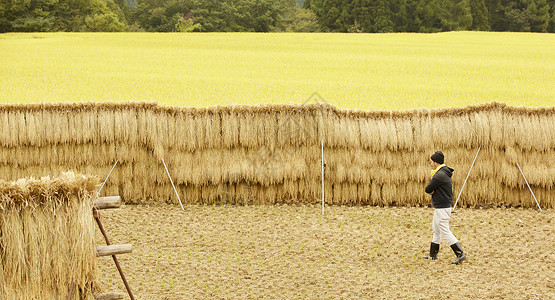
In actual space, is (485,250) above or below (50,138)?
below

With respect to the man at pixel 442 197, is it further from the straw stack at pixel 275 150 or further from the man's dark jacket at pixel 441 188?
the straw stack at pixel 275 150

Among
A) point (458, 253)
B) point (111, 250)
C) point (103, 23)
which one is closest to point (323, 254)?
point (458, 253)

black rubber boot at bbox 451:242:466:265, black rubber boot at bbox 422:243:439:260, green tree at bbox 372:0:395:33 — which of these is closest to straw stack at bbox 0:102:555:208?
black rubber boot at bbox 422:243:439:260

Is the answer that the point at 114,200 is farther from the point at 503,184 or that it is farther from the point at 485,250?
the point at 503,184

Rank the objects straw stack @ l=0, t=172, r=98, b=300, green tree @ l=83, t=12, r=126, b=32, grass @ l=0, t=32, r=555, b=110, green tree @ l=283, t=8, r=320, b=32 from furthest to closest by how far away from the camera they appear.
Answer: green tree @ l=283, t=8, r=320, b=32, green tree @ l=83, t=12, r=126, b=32, grass @ l=0, t=32, r=555, b=110, straw stack @ l=0, t=172, r=98, b=300

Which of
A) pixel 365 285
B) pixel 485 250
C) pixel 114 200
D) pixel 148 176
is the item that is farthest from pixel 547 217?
pixel 114 200

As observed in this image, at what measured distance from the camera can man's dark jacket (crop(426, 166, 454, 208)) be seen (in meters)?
10.5

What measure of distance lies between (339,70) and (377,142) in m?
10.00

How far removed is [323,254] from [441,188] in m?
2.59

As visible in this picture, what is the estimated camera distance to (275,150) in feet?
50.2

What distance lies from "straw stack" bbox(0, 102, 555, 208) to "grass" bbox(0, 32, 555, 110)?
6.76 ft

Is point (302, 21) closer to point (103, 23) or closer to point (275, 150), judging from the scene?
point (103, 23)

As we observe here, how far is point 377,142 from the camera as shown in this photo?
15.2m

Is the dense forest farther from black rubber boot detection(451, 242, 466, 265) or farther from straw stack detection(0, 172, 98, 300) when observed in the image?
straw stack detection(0, 172, 98, 300)
